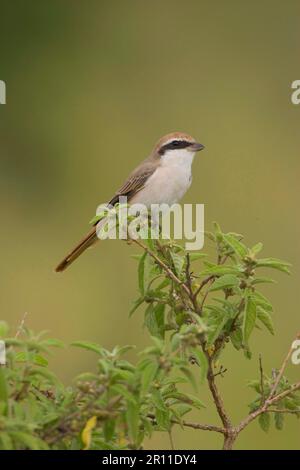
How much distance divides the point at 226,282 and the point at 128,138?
4.73 meters

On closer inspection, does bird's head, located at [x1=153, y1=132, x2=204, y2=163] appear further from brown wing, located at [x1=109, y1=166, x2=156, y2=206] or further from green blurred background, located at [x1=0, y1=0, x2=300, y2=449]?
green blurred background, located at [x1=0, y1=0, x2=300, y2=449]

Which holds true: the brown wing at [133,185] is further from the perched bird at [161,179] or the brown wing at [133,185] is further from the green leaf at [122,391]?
the green leaf at [122,391]

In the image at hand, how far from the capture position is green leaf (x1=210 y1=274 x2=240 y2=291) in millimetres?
2674

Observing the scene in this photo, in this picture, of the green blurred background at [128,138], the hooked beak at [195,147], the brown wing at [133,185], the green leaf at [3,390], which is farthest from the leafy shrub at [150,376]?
the green blurred background at [128,138]

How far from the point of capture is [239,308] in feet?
8.86

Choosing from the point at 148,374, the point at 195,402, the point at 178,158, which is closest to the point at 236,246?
the point at 195,402

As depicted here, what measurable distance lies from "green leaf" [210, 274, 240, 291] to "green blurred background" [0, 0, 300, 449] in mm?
2107

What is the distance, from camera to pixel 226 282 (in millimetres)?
2676

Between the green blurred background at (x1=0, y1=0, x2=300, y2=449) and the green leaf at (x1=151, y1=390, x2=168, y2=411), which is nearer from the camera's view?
the green leaf at (x1=151, y1=390, x2=168, y2=411)

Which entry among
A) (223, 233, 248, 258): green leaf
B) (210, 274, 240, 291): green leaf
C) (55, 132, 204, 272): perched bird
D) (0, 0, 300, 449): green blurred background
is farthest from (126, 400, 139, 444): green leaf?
(0, 0, 300, 449): green blurred background

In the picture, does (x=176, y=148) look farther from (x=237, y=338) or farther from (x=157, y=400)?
(x=157, y=400)

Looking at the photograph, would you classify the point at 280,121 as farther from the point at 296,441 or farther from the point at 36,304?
the point at 296,441

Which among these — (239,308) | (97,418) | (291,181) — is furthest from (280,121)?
(97,418)

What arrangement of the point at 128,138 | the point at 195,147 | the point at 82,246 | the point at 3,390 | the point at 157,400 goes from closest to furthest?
the point at 3,390
the point at 157,400
the point at 82,246
the point at 195,147
the point at 128,138
